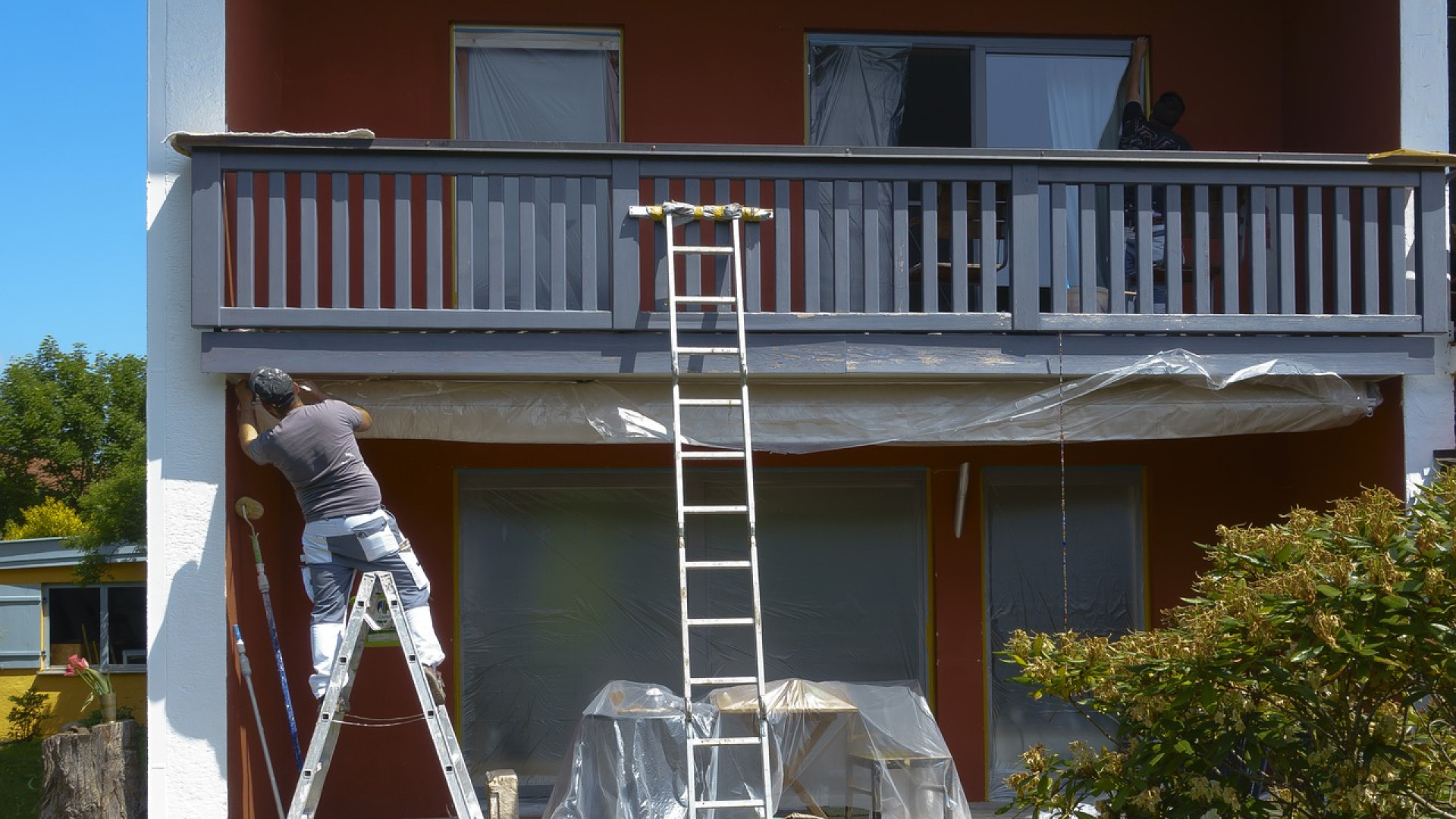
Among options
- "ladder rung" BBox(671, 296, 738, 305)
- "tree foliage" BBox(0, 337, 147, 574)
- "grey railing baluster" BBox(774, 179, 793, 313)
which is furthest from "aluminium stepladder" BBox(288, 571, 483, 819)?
"tree foliage" BBox(0, 337, 147, 574)

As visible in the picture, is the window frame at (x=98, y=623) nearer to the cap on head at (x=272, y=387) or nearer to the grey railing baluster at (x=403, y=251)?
the grey railing baluster at (x=403, y=251)

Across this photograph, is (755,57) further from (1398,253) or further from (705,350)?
(1398,253)

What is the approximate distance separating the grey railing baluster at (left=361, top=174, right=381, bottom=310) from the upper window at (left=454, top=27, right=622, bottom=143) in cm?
219

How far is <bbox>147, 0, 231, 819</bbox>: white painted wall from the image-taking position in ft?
22.2

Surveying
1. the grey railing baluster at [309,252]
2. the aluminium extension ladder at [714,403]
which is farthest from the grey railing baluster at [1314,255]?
the grey railing baluster at [309,252]

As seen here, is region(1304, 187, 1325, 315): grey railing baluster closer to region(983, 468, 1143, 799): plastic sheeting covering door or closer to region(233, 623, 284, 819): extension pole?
region(983, 468, 1143, 799): plastic sheeting covering door

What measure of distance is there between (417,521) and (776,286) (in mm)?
3039

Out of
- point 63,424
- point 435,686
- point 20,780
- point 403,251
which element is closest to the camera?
point 435,686

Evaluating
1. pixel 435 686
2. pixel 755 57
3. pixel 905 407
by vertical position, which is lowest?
pixel 435 686

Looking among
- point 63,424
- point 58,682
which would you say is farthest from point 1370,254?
point 63,424

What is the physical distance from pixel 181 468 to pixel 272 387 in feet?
3.14

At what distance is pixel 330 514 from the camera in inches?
246

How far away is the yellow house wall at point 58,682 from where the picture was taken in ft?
48.4

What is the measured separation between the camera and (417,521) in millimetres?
8719
